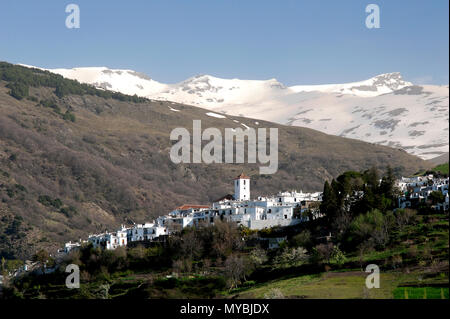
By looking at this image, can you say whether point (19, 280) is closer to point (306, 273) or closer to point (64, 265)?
point (64, 265)

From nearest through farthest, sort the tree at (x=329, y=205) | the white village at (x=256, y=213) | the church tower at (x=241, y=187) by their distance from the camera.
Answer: the tree at (x=329, y=205)
the white village at (x=256, y=213)
the church tower at (x=241, y=187)

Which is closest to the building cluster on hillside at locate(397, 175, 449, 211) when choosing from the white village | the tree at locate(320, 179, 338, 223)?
the white village

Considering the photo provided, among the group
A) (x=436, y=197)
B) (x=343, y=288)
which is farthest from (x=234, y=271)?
(x=436, y=197)

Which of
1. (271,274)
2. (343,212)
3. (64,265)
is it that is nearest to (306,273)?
(271,274)

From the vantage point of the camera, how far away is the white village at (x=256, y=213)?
92925 millimetres

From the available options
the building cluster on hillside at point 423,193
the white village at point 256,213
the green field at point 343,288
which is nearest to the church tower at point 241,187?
the white village at point 256,213

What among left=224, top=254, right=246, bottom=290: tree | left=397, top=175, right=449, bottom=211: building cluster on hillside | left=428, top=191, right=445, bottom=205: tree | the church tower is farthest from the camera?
the church tower

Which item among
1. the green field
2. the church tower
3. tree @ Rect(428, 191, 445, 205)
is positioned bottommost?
the green field

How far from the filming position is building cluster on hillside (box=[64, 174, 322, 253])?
313 feet

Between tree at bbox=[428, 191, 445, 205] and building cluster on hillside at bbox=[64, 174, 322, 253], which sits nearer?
tree at bbox=[428, 191, 445, 205]

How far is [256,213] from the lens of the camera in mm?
97562

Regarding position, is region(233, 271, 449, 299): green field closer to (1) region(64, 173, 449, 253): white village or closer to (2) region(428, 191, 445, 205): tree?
(2) region(428, 191, 445, 205): tree

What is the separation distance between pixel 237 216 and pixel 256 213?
2311 millimetres

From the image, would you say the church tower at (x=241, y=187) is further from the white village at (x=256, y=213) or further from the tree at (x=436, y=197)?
the tree at (x=436, y=197)
